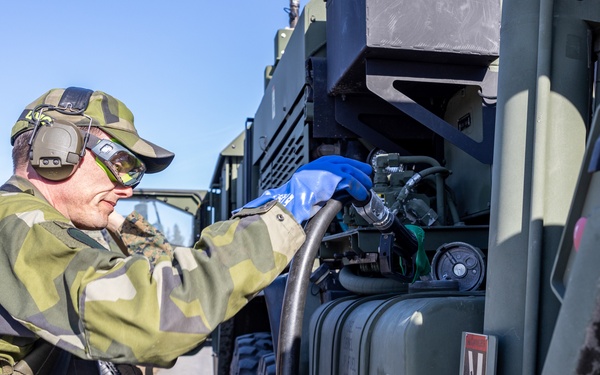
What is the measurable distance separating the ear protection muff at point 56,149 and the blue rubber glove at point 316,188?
481mm

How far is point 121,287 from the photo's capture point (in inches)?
60.4

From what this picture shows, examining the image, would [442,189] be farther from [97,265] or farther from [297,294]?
[97,265]

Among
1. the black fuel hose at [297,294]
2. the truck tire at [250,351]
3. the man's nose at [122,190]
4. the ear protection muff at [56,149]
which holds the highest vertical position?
the ear protection muff at [56,149]

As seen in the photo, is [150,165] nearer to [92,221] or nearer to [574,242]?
[92,221]

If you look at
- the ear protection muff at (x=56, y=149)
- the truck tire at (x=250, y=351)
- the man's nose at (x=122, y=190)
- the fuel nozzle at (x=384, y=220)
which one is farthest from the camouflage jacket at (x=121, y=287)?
the truck tire at (x=250, y=351)

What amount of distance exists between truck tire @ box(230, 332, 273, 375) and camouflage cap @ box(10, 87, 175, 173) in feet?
8.97

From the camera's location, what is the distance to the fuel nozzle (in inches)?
87.2

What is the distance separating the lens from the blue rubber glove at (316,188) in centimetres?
196

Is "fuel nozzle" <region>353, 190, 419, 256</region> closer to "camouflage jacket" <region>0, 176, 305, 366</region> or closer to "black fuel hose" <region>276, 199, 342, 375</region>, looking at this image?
"black fuel hose" <region>276, 199, 342, 375</region>

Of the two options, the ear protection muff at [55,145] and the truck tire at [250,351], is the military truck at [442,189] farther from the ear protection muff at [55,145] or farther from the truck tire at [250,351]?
the ear protection muff at [55,145]

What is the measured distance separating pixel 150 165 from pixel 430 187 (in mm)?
1739

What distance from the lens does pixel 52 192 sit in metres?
2.03

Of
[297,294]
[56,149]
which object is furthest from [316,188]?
[56,149]

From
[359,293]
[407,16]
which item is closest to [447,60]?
[407,16]
